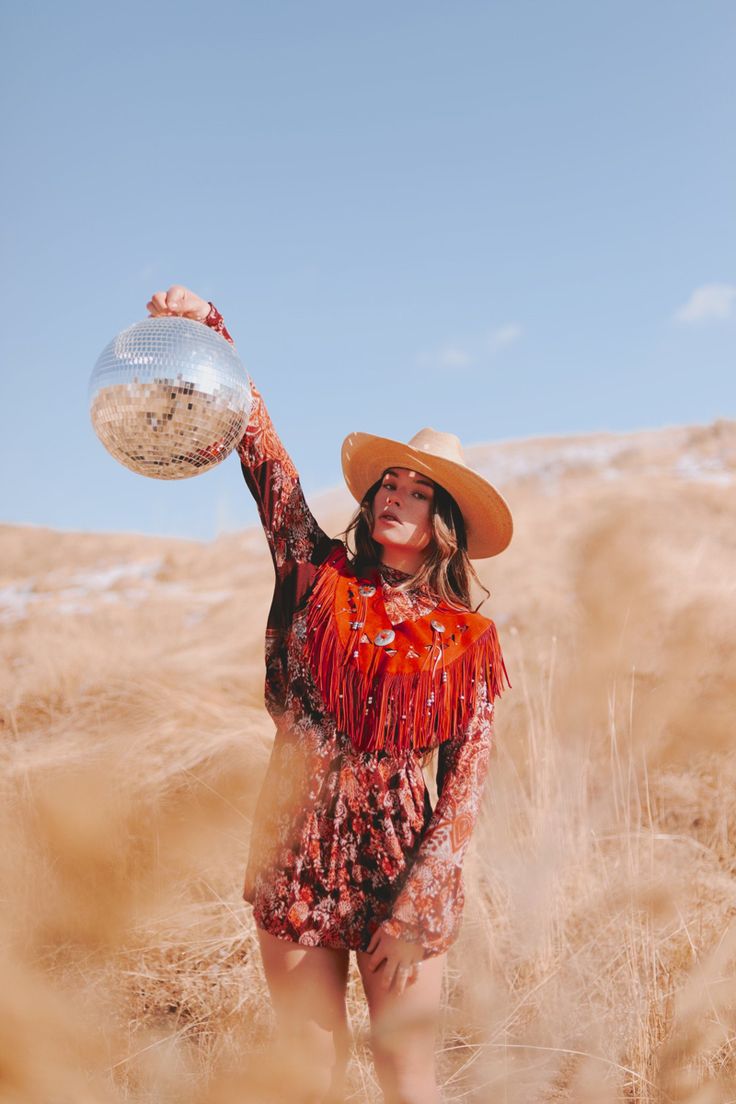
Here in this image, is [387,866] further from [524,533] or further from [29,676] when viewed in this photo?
[524,533]

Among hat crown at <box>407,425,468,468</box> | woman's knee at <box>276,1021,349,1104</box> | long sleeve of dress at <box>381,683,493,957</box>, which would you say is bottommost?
→ woman's knee at <box>276,1021,349,1104</box>

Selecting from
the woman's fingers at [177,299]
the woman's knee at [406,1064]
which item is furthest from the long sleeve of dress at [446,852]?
the woman's fingers at [177,299]

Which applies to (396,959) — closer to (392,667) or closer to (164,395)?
(392,667)

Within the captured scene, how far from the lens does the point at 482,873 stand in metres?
3.45

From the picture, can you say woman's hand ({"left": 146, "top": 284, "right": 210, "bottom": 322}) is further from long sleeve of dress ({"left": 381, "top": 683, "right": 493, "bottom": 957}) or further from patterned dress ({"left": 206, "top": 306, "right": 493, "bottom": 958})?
long sleeve of dress ({"left": 381, "top": 683, "right": 493, "bottom": 957})

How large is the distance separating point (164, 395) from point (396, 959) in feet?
3.68

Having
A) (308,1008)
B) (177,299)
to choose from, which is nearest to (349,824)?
(308,1008)

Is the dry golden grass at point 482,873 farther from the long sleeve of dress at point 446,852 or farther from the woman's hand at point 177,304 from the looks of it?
the woman's hand at point 177,304

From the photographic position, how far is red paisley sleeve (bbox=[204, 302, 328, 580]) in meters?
1.87

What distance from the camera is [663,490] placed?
29.5 feet

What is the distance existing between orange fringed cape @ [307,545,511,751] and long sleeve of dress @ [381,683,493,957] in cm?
5

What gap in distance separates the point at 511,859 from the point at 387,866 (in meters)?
1.81

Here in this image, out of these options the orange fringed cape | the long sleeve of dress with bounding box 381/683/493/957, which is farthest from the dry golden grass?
the orange fringed cape

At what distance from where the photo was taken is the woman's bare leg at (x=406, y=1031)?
1634 mm
